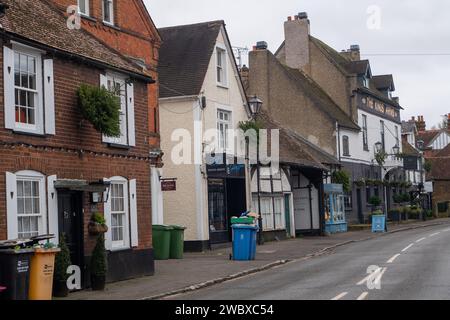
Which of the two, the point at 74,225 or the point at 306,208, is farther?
the point at 306,208

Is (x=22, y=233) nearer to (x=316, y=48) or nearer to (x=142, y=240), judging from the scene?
(x=142, y=240)

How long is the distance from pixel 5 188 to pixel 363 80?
40.1 meters

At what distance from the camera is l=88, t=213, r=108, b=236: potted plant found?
1800cm

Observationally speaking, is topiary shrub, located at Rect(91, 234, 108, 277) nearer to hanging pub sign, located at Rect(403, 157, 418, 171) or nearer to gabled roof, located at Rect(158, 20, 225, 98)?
gabled roof, located at Rect(158, 20, 225, 98)

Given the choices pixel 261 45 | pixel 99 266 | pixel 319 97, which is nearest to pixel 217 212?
pixel 99 266

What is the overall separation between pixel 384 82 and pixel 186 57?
97.7 feet

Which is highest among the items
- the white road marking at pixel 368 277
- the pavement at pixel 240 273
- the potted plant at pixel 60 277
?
the potted plant at pixel 60 277

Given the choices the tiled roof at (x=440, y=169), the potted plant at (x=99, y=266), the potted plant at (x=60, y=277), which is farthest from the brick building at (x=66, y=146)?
the tiled roof at (x=440, y=169)

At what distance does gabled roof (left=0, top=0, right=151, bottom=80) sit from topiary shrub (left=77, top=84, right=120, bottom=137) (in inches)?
34.1

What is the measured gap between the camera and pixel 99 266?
17.5 meters

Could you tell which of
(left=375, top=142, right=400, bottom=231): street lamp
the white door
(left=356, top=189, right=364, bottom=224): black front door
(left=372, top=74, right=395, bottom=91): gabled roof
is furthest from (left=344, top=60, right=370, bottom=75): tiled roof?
the white door

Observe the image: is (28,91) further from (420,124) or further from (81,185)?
(420,124)

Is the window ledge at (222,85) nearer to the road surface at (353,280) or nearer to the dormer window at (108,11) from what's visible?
the dormer window at (108,11)

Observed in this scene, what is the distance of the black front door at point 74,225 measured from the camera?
17703 mm
